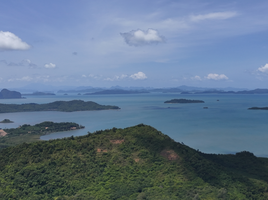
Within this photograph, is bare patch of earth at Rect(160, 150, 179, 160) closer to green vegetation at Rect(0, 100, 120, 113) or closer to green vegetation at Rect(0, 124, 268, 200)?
green vegetation at Rect(0, 124, 268, 200)

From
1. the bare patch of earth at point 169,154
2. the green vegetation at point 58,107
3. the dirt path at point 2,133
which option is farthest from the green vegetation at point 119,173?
the green vegetation at point 58,107

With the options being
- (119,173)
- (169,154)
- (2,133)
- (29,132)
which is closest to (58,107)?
(29,132)

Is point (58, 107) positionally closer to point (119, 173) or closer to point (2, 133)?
point (2, 133)

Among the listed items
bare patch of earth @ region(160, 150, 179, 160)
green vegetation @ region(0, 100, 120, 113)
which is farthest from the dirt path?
green vegetation @ region(0, 100, 120, 113)

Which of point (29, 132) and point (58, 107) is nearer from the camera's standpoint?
point (29, 132)

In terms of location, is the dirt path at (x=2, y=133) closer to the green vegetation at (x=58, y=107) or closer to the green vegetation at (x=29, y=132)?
the green vegetation at (x=29, y=132)

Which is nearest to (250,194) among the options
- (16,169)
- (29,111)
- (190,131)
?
(16,169)
